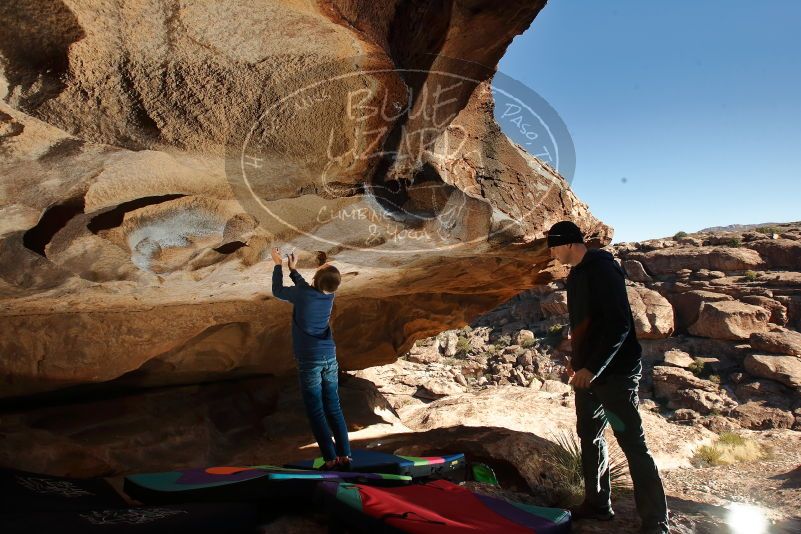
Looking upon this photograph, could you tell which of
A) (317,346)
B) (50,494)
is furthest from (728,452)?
(50,494)

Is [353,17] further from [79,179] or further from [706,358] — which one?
[706,358]

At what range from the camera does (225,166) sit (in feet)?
8.30

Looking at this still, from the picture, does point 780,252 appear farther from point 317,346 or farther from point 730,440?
point 317,346

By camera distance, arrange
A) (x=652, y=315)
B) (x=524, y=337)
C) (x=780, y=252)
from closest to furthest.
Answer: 1. (x=652, y=315)
2. (x=780, y=252)
3. (x=524, y=337)

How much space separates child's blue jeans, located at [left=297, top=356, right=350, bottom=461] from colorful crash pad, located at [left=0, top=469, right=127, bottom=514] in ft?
3.82

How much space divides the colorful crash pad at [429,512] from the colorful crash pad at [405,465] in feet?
3.26

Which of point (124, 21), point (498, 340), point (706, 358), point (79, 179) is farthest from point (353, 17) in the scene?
point (498, 340)

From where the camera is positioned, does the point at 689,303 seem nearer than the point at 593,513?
No

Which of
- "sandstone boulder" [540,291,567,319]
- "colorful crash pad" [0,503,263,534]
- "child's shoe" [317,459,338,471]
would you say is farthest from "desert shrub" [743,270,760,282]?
"colorful crash pad" [0,503,263,534]

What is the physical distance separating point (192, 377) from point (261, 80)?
5150 millimetres

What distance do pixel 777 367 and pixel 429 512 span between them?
59.0 ft

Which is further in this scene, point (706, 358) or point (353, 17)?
point (706, 358)

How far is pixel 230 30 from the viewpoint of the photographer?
6.21 ft

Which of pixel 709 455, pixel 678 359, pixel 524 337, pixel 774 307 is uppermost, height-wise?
pixel 774 307
